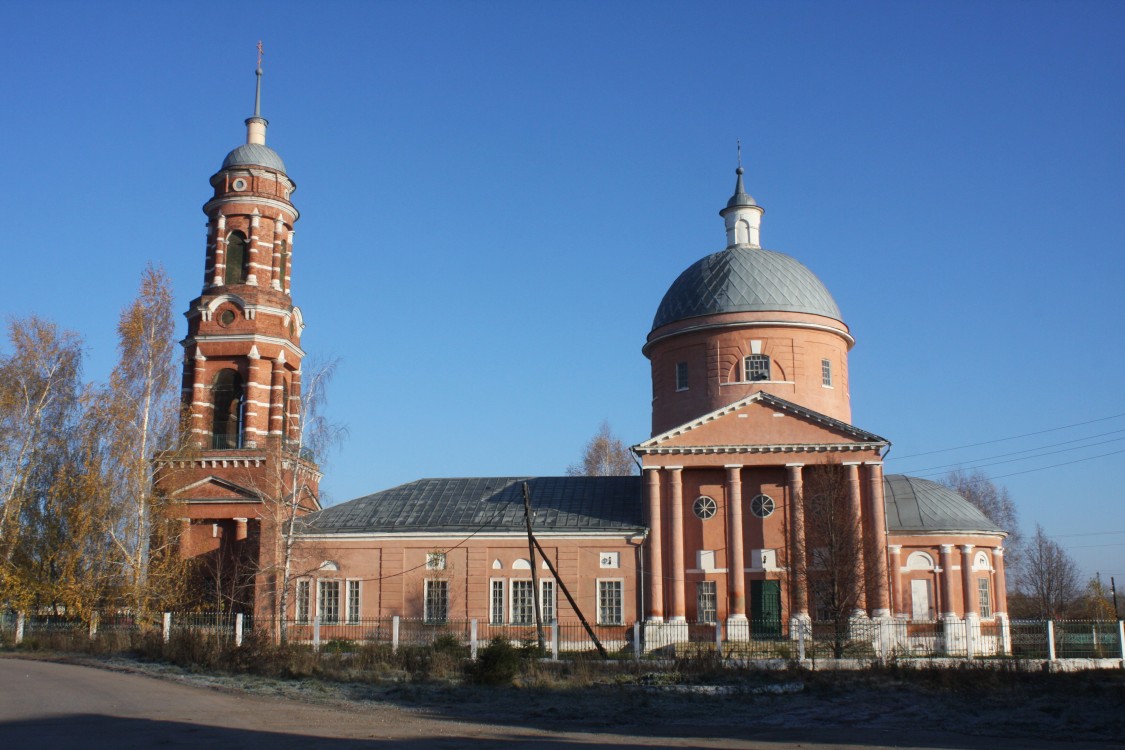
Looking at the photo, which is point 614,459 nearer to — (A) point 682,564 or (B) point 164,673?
(A) point 682,564

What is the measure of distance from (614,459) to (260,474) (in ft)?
95.2

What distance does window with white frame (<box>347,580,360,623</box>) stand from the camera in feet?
116

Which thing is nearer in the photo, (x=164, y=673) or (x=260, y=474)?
(x=164, y=673)

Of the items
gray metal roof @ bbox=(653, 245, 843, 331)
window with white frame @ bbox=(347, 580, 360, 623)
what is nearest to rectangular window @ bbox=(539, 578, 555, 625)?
window with white frame @ bbox=(347, 580, 360, 623)

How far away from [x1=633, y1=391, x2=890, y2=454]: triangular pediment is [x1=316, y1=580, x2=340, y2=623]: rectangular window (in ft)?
36.4

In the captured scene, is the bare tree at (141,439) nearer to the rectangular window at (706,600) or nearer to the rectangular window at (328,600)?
the rectangular window at (328,600)

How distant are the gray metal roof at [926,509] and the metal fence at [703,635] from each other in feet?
9.97

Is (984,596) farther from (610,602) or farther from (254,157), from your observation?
(254,157)

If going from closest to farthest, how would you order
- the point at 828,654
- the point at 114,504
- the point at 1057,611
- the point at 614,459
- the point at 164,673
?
the point at 164,673, the point at 828,654, the point at 114,504, the point at 1057,611, the point at 614,459

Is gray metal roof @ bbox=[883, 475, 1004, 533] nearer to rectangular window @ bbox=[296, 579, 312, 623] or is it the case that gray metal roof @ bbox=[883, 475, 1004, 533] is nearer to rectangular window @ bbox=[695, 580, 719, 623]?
rectangular window @ bbox=[695, 580, 719, 623]

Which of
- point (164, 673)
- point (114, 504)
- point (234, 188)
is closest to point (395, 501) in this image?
point (114, 504)

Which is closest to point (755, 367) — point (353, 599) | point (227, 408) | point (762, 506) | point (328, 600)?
point (762, 506)

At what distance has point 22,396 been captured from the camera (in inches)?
1314

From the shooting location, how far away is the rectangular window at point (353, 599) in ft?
116
